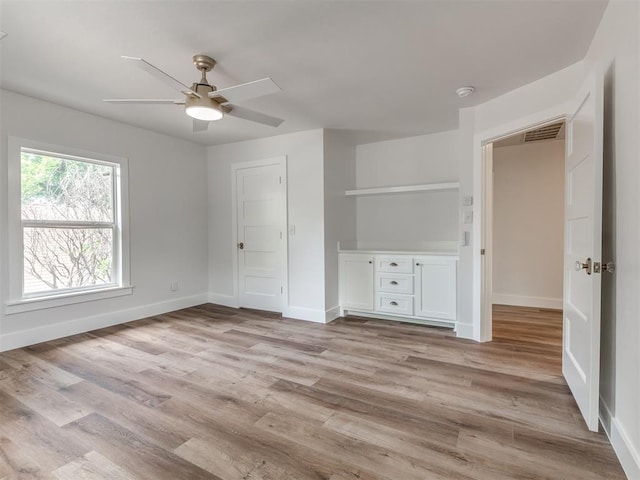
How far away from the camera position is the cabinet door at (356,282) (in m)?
4.16

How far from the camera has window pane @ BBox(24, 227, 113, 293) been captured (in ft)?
10.7

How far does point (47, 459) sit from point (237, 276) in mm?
3239

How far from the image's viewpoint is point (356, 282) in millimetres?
4246

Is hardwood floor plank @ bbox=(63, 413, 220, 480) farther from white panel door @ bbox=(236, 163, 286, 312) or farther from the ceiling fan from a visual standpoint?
white panel door @ bbox=(236, 163, 286, 312)

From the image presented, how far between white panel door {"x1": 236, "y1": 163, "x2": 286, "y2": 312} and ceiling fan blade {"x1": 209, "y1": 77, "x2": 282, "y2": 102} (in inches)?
82.2

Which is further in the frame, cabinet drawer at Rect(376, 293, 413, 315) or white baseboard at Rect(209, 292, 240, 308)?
white baseboard at Rect(209, 292, 240, 308)

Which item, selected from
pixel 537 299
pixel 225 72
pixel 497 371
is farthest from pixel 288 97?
pixel 537 299

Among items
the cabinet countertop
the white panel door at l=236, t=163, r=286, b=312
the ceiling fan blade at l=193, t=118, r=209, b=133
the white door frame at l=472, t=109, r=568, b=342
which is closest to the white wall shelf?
the white door frame at l=472, t=109, r=568, b=342

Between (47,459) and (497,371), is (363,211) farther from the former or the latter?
(47,459)

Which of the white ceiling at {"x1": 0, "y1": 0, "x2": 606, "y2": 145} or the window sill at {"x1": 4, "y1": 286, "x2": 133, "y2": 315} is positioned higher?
the white ceiling at {"x1": 0, "y1": 0, "x2": 606, "y2": 145}

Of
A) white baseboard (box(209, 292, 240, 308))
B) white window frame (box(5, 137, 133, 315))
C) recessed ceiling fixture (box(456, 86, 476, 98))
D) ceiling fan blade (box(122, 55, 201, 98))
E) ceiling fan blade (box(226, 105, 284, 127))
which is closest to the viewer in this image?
ceiling fan blade (box(122, 55, 201, 98))

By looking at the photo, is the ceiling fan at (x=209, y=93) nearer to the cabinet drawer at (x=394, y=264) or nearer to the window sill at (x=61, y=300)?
the window sill at (x=61, y=300)

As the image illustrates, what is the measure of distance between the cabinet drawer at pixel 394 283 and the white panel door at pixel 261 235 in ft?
4.21

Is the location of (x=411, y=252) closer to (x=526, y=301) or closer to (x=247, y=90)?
(x=526, y=301)
